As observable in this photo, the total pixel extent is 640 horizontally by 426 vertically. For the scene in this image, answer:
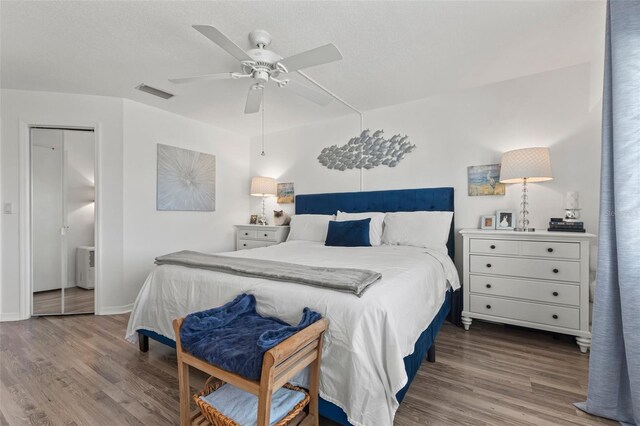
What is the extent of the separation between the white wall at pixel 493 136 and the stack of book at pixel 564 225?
0.23 metres

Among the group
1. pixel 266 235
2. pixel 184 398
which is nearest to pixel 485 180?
pixel 266 235

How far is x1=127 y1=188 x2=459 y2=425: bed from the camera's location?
127 cm

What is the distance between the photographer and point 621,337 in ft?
5.07

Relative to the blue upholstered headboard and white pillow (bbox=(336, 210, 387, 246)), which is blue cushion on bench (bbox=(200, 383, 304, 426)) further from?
the blue upholstered headboard

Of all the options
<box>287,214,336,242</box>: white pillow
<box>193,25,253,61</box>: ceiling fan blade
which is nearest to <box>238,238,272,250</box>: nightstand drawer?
<box>287,214,336,242</box>: white pillow

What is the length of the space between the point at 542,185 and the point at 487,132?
746mm

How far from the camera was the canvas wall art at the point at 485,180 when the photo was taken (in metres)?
3.02

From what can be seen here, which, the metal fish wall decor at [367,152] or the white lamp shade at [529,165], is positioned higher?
the metal fish wall decor at [367,152]

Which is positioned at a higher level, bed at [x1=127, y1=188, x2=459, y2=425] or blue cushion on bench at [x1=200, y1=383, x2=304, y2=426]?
bed at [x1=127, y1=188, x2=459, y2=425]

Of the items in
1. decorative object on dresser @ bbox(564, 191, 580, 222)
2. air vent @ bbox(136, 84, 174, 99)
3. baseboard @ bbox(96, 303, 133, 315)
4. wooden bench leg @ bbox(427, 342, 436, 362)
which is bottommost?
baseboard @ bbox(96, 303, 133, 315)

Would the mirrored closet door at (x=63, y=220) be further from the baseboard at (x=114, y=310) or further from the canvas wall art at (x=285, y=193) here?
the canvas wall art at (x=285, y=193)

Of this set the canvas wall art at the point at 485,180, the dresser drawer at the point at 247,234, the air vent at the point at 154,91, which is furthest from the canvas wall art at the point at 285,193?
the canvas wall art at the point at 485,180

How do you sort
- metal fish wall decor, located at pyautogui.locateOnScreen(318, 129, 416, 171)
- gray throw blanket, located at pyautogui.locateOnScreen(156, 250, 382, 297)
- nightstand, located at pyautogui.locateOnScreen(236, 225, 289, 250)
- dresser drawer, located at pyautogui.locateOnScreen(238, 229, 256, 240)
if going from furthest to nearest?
dresser drawer, located at pyautogui.locateOnScreen(238, 229, 256, 240) → nightstand, located at pyautogui.locateOnScreen(236, 225, 289, 250) → metal fish wall decor, located at pyautogui.locateOnScreen(318, 129, 416, 171) → gray throw blanket, located at pyautogui.locateOnScreen(156, 250, 382, 297)

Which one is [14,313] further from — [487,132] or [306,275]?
[487,132]
